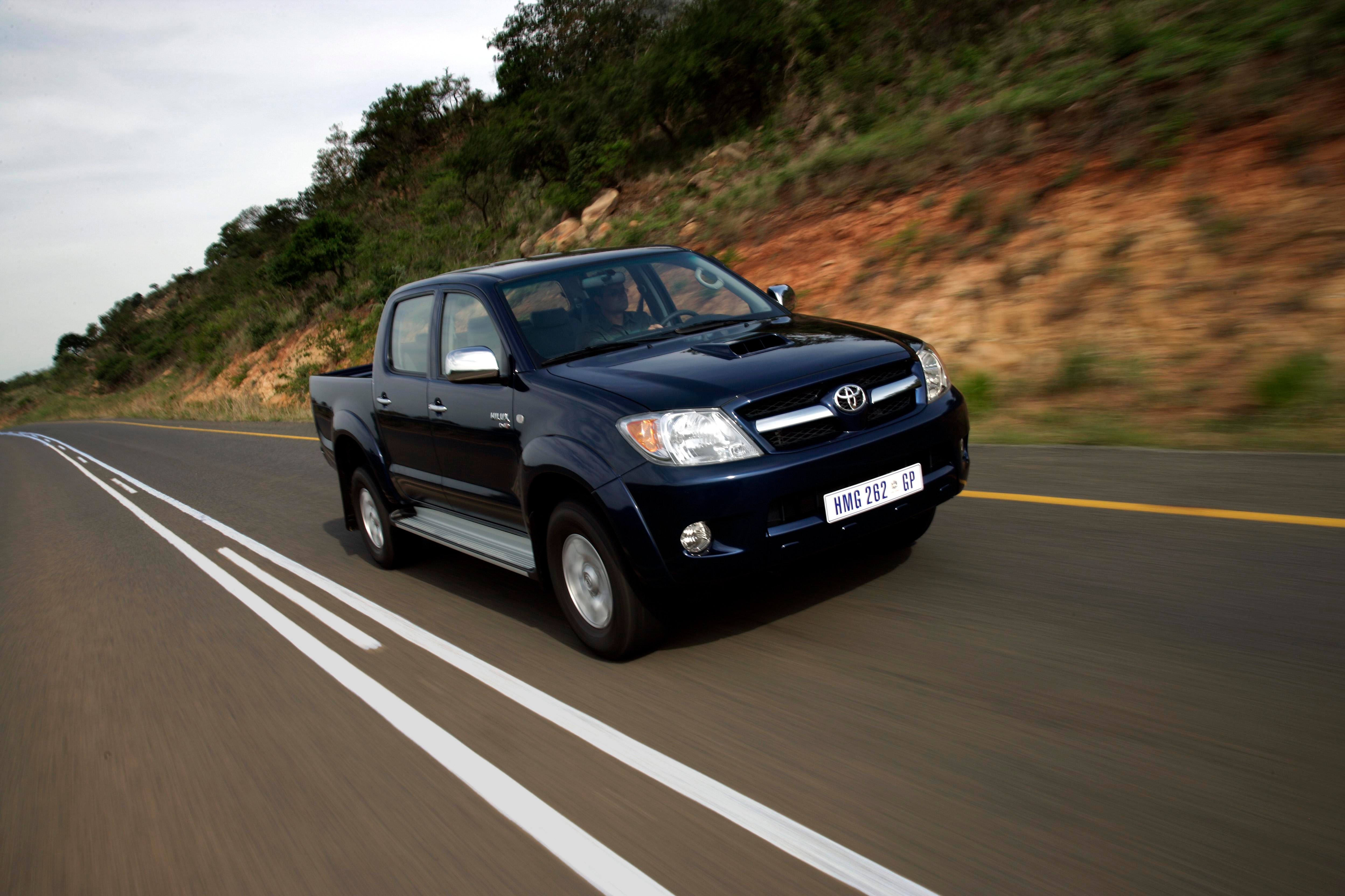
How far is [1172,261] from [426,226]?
1260 inches

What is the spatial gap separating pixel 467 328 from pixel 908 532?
Answer: 8.50ft

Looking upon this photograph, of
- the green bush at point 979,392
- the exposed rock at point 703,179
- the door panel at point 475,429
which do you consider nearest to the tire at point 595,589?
the door panel at point 475,429

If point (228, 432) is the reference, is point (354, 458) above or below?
above

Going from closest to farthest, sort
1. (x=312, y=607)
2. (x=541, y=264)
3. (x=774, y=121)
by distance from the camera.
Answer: (x=541, y=264) < (x=312, y=607) < (x=774, y=121)

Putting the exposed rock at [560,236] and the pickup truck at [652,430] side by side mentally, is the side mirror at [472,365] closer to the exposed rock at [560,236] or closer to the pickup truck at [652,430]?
the pickup truck at [652,430]

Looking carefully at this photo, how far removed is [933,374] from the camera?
4.80 m

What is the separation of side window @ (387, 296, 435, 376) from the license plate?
285 centimetres

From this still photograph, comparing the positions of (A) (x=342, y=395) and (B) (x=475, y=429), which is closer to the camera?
(B) (x=475, y=429)

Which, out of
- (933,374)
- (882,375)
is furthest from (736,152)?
(882,375)

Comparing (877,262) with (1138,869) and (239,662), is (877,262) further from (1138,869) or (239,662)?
(1138,869)

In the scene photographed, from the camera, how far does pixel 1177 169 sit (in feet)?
35.6

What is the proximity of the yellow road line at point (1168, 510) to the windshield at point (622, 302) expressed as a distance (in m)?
1.85

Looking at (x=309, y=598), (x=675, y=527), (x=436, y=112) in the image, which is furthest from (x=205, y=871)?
(x=436, y=112)

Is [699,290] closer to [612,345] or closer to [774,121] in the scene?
[612,345]
